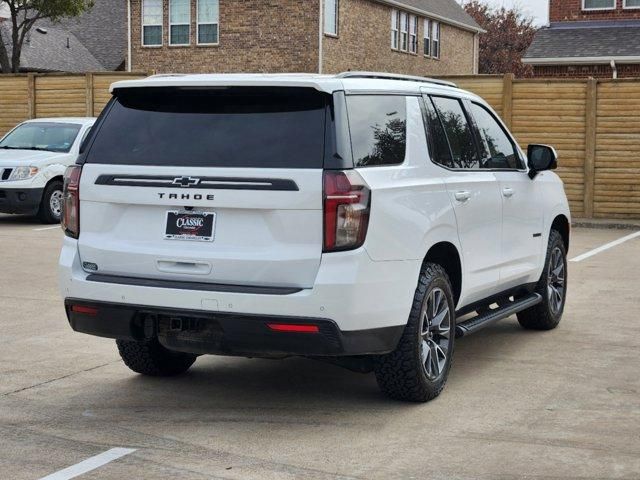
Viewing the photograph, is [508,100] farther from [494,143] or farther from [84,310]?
[84,310]

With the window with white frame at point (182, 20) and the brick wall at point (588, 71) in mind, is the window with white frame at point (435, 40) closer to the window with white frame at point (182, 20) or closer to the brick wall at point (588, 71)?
the window with white frame at point (182, 20)

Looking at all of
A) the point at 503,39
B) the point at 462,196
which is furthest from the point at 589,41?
the point at 503,39

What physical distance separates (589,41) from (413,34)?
16805 mm

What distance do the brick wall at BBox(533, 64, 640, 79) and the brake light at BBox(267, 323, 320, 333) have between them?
2362 cm

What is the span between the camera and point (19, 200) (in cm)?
1820

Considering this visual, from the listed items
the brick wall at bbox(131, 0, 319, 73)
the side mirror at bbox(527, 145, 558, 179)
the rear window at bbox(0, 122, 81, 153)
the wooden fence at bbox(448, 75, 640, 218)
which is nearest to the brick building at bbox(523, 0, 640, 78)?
the wooden fence at bbox(448, 75, 640, 218)

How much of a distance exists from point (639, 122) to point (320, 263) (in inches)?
613

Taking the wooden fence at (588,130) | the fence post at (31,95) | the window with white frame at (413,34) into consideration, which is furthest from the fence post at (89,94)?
the window with white frame at (413,34)

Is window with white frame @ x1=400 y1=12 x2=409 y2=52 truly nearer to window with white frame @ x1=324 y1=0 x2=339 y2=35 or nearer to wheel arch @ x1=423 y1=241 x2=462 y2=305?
window with white frame @ x1=324 y1=0 x2=339 y2=35

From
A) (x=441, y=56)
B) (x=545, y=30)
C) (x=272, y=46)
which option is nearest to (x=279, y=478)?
(x=545, y=30)

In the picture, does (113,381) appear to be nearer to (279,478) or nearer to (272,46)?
(279,478)

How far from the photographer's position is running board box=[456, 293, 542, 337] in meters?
7.15

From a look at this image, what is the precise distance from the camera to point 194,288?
603 cm

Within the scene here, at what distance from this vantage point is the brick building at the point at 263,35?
120ft
